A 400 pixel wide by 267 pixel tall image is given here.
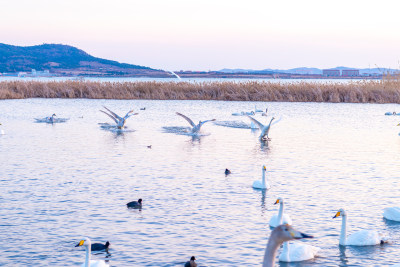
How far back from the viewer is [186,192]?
15.4m

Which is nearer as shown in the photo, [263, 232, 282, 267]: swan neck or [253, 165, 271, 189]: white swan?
[263, 232, 282, 267]: swan neck

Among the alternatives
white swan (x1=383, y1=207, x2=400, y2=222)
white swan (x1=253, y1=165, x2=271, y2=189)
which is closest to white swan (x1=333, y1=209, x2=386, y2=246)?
white swan (x1=383, y1=207, x2=400, y2=222)

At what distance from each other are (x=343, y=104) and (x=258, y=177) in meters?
28.5

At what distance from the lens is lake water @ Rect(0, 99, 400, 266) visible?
10797mm

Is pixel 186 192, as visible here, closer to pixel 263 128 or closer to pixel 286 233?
pixel 286 233

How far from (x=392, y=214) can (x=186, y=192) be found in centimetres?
525

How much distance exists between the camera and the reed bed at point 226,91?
45594 mm

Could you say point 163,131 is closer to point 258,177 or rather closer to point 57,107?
point 258,177

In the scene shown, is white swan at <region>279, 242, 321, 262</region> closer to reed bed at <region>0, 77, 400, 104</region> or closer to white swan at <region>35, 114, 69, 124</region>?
white swan at <region>35, 114, 69, 124</region>

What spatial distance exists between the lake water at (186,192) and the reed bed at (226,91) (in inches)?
553

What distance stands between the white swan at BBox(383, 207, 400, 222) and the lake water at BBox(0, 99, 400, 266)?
153 mm

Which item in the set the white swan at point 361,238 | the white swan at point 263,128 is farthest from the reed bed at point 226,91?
the white swan at point 361,238

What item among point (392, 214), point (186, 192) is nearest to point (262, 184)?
point (186, 192)

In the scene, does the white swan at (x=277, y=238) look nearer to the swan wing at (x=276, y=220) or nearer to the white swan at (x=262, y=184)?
the swan wing at (x=276, y=220)
